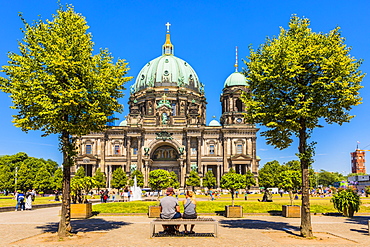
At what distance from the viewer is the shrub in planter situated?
95.7 feet

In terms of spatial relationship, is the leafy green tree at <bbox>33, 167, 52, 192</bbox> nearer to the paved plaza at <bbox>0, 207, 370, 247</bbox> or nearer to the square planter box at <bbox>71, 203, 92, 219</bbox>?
the square planter box at <bbox>71, 203, 92, 219</bbox>

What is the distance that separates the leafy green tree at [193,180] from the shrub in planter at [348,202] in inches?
2302

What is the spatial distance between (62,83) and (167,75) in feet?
312

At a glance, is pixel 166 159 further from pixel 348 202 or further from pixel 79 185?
pixel 348 202

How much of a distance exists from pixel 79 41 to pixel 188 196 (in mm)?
9147

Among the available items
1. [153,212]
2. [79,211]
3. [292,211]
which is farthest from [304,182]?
[79,211]

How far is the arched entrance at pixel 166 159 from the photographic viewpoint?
334 ft

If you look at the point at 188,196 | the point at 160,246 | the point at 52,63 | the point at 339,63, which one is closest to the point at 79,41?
the point at 52,63

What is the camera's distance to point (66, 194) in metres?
18.9

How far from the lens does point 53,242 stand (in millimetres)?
16656

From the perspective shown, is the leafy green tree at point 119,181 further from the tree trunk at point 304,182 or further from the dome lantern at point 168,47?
the tree trunk at point 304,182

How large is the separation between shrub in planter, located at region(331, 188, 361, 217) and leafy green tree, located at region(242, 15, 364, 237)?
36.3 ft

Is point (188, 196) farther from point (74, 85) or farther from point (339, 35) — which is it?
point (339, 35)

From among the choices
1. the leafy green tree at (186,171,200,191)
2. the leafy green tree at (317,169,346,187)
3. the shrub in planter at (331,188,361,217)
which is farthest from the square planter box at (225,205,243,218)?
the leafy green tree at (317,169,346,187)
